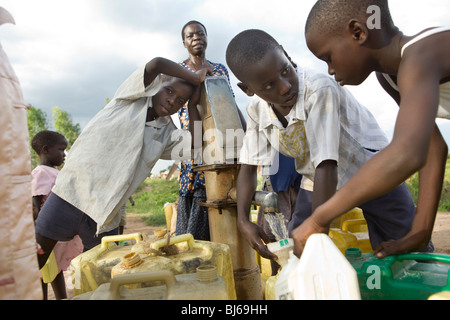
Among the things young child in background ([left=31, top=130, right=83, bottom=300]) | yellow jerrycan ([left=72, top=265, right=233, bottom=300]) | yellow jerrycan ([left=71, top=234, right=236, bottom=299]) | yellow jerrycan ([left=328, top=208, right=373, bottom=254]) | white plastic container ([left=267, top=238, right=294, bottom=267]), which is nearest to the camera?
yellow jerrycan ([left=72, top=265, right=233, bottom=300])

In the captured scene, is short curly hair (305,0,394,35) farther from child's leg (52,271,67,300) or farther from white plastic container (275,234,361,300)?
child's leg (52,271,67,300)

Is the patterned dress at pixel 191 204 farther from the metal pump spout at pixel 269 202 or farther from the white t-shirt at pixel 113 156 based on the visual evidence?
the metal pump spout at pixel 269 202

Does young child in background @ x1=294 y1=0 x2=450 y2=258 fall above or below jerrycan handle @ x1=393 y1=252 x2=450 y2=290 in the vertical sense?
above

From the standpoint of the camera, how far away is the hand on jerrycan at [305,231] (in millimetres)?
1095

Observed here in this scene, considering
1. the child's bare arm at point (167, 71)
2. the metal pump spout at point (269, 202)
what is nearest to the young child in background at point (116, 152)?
the child's bare arm at point (167, 71)

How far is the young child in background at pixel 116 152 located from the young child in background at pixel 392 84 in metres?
1.23

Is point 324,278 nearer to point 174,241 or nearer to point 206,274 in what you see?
point 206,274

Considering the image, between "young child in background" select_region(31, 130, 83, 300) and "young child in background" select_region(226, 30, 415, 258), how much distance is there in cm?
218

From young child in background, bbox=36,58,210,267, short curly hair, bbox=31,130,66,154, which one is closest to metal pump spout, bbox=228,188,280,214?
young child in background, bbox=36,58,210,267

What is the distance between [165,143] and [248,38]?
1.04 metres

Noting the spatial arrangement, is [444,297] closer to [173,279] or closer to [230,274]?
[173,279]

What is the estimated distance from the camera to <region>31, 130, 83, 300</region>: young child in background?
3205 millimetres

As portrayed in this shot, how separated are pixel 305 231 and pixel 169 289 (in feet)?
1.57
